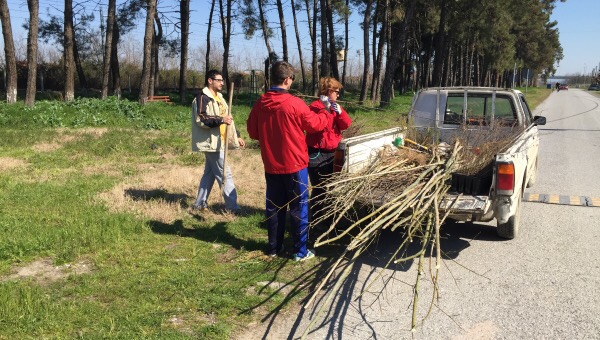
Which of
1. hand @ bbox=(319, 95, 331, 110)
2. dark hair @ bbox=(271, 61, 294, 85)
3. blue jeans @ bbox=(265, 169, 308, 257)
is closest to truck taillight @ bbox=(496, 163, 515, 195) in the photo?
hand @ bbox=(319, 95, 331, 110)

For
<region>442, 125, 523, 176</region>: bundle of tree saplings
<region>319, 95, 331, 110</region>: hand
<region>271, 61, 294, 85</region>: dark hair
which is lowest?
<region>442, 125, 523, 176</region>: bundle of tree saplings

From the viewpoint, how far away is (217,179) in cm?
666

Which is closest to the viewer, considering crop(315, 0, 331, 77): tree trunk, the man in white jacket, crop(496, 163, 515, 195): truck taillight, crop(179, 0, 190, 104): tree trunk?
crop(496, 163, 515, 195): truck taillight

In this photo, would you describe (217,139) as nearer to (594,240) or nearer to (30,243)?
(30,243)

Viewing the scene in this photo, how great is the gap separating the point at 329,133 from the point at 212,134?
161cm

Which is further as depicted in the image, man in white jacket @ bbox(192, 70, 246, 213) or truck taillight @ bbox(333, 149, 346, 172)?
man in white jacket @ bbox(192, 70, 246, 213)

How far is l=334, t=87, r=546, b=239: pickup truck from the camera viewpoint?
5.06 metres

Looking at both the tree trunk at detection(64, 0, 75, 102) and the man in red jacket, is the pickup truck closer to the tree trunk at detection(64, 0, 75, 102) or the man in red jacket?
the man in red jacket

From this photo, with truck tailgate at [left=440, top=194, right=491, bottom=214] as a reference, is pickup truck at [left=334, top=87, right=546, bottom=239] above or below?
above

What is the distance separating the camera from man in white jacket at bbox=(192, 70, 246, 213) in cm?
632

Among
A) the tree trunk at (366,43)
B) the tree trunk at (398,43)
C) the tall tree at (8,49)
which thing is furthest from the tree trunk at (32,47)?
the tree trunk at (366,43)

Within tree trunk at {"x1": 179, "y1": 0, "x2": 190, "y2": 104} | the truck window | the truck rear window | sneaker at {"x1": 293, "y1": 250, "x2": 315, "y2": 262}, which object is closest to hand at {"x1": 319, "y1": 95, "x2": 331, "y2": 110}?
sneaker at {"x1": 293, "y1": 250, "x2": 315, "y2": 262}

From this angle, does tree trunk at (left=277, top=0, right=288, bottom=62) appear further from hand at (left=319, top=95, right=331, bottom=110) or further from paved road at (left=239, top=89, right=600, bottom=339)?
hand at (left=319, top=95, right=331, bottom=110)

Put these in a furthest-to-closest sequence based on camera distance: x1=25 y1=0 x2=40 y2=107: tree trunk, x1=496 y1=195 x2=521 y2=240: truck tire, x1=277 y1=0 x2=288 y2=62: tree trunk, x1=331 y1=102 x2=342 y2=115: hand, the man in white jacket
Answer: x1=277 y1=0 x2=288 y2=62: tree trunk
x1=25 y1=0 x2=40 y2=107: tree trunk
the man in white jacket
x1=496 y1=195 x2=521 y2=240: truck tire
x1=331 y1=102 x2=342 y2=115: hand
